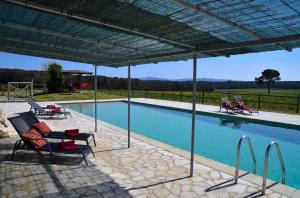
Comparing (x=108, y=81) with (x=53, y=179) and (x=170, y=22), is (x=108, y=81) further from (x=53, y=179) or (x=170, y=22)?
(x=170, y=22)

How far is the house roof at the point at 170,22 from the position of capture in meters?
3.37

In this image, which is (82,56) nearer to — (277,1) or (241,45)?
(241,45)

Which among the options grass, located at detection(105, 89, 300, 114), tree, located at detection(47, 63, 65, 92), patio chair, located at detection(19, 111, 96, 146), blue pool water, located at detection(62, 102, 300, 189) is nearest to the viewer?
patio chair, located at detection(19, 111, 96, 146)

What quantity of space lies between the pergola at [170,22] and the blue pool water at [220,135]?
3.83m

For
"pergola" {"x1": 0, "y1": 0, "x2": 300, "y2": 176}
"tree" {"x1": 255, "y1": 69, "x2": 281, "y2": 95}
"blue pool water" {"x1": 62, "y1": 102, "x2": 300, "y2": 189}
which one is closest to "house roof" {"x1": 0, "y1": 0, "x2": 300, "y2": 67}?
"pergola" {"x1": 0, "y1": 0, "x2": 300, "y2": 176}

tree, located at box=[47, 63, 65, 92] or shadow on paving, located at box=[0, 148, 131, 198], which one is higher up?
tree, located at box=[47, 63, 65, 92]

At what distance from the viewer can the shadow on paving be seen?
14.7 ft

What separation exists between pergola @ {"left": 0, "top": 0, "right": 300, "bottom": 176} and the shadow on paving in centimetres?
261

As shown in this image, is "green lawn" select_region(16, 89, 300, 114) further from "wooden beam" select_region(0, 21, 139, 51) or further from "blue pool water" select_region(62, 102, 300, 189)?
"wooden beam" select_region(0, 21, 139, 51)

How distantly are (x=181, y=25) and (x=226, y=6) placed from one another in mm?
987

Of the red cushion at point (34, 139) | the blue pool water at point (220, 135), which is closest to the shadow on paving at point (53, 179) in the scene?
the red cushion at point (34, 139)

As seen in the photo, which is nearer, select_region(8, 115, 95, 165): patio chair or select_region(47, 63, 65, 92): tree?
select_region(8, 115, 95, 165): patio chair

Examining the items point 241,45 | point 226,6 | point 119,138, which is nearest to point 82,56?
point 119,138

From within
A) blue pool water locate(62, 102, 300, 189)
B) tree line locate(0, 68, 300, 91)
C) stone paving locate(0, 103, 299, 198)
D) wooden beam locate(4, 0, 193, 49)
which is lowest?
blue pool water locate(62, 102, 300, 189)
